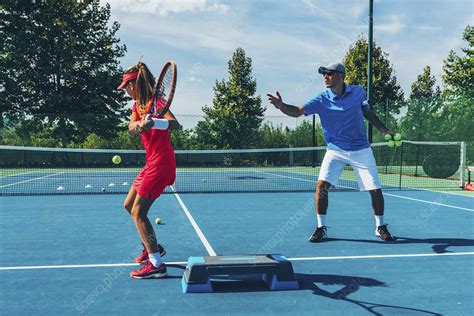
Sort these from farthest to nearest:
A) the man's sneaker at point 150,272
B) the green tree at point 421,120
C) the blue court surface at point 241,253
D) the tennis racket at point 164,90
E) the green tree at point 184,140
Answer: the green tree at point 184,140
the green tree at point 421,120
the man's sneaker at point 150,272
the tennis racket at point 164,90
the blue court surface at point 241,253

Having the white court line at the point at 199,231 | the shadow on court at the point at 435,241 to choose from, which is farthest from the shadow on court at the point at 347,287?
the shadow on court at the point at 435,241

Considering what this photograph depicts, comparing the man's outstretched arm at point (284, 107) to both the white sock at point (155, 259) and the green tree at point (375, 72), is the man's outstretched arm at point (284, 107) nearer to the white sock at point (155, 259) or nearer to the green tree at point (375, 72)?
the white sock at point (155, 259)

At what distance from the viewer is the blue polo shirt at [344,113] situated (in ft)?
18.7

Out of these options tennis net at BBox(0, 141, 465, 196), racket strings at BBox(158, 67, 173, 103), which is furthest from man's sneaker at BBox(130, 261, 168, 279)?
tennis net at BBox(0, 141, 465, 196)

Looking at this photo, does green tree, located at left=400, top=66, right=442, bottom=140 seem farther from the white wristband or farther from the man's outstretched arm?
the white wristband

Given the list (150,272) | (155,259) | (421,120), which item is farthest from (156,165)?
(421,120)

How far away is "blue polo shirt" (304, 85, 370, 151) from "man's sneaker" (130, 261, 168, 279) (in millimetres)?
2709

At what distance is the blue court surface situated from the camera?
11.1 ft

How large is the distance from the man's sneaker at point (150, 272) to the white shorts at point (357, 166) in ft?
8.49

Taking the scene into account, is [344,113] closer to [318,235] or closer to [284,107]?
[284,107]

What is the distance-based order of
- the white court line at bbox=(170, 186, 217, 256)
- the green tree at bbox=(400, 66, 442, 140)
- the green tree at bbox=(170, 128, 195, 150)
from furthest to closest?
the green tree at bbox=(170, 128, 195, 150)
the green tree at bbox=(400, 66, 442, 140)
the white court line at bbox=(170, 186, 217, 256)

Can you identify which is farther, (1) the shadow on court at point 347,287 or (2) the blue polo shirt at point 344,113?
(2) the blue polo shirt at point 344,113

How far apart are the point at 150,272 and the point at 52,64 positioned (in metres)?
32.4

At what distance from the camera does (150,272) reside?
4.04 meters
